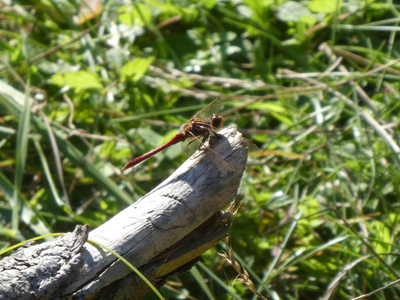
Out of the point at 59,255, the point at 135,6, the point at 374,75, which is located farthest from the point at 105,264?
the point at 135,6

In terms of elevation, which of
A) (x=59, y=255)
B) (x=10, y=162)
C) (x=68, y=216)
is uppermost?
Result: (x=59, y=255)

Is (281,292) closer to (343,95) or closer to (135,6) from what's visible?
(343,95)

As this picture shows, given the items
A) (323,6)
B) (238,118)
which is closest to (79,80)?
(238,118)

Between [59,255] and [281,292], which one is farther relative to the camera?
[281,292]

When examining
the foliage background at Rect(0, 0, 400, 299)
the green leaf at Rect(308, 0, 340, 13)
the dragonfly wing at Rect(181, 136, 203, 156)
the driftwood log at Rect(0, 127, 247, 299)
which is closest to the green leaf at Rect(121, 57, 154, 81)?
the foliage background at Rect(0, 0, 400, 299)

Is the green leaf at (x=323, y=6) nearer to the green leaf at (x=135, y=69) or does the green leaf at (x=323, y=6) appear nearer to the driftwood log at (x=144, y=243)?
the green leaf at (x=135, y=69)

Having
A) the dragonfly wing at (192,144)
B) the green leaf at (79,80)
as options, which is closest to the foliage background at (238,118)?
the green leaf at (79,80)
